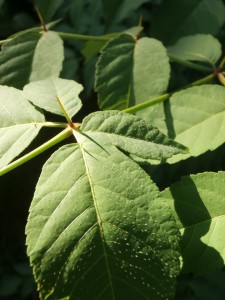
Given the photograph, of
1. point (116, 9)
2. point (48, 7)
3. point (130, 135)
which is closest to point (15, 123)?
point (130, 135)

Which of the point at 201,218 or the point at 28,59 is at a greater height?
the point at 28,59

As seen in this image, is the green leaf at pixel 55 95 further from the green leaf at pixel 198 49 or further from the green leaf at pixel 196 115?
the green leaf at pixel 198 49

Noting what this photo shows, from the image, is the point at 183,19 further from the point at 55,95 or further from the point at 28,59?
the point at 55,95

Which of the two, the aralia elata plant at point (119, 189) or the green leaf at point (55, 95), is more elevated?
the green leaf at point (55, 95)

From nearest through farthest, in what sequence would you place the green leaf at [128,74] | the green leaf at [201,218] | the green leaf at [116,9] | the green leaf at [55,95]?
the green leaf at [201,218]
the green leaf at [55,95]
the green leaf at [128,74]
the green leaf at [116,9]

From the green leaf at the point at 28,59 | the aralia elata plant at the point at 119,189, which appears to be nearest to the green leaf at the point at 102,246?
the aralia elata plant at the point at 119,189

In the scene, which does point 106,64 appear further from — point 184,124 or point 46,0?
point 46,0

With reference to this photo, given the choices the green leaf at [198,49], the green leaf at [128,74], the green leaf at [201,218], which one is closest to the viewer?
the green leaf at [201,218]
